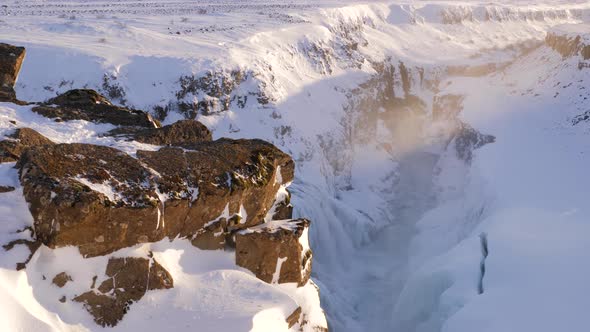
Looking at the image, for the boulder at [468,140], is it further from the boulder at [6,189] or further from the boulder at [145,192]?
the boulder at [6,189]

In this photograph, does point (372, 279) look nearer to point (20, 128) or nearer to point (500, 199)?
point (500, 199)

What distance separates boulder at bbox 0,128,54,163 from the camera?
10.4 m

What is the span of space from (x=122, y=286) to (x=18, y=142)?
3.76 meters

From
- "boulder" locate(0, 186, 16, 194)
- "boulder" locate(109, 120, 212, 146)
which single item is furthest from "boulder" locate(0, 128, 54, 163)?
"boulder" locate(109, 120, 212, 146)

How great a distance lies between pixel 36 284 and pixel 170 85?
24829mm

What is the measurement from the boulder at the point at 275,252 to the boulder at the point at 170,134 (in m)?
2.62

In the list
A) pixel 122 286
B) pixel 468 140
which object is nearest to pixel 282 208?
pixel 122 286

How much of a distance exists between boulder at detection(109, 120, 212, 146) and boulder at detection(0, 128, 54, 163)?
165 centimetres

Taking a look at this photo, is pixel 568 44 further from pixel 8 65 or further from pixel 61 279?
pixel 61 279

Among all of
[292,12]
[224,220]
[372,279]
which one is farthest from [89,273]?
[292,12]

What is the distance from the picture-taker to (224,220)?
36.3 feet

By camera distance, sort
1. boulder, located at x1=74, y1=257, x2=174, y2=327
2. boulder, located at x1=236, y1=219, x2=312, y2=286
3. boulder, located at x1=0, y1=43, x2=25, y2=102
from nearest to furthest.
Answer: boulder, located at x1=74, y1=257, x2=174, y2=327 → boulder, located at x1=236, y1=219, x2=312, y2=286 → boulder, located at x1=0, y1=43, x2=25, y2=102

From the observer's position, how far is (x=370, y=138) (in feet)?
147

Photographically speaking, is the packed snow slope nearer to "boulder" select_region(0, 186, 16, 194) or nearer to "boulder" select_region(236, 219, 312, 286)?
"boulder" select_region(0, 186, 16, 194)
